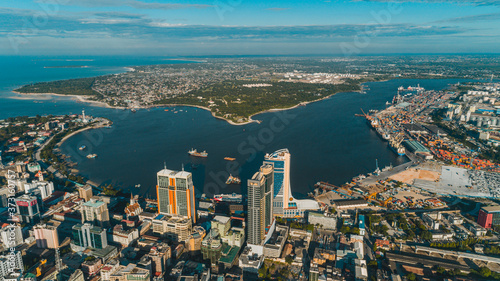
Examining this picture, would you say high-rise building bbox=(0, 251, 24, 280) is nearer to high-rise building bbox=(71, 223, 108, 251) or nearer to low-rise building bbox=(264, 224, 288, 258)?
high-rise building bbox=(71, 223, 108, 251)

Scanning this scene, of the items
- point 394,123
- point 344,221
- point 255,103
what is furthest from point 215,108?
point 344,221

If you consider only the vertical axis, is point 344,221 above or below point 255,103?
below

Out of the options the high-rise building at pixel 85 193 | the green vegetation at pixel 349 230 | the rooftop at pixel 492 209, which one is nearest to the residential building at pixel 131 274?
the high-rise building at pixel 85 193

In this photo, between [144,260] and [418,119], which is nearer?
[144,260]

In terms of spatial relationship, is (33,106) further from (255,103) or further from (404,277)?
(404,277)

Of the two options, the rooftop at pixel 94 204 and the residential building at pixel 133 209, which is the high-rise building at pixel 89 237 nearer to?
the rooftop at pixel 94 204

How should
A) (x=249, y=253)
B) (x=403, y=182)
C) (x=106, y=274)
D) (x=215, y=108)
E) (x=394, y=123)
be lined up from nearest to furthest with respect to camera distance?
(x=106, y=274)
(x=249, y=253)
(x=403, y=182)
(x=394, y=123)
(x=215, y=108)

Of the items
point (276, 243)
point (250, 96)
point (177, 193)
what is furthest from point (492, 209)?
point (250, 96)
